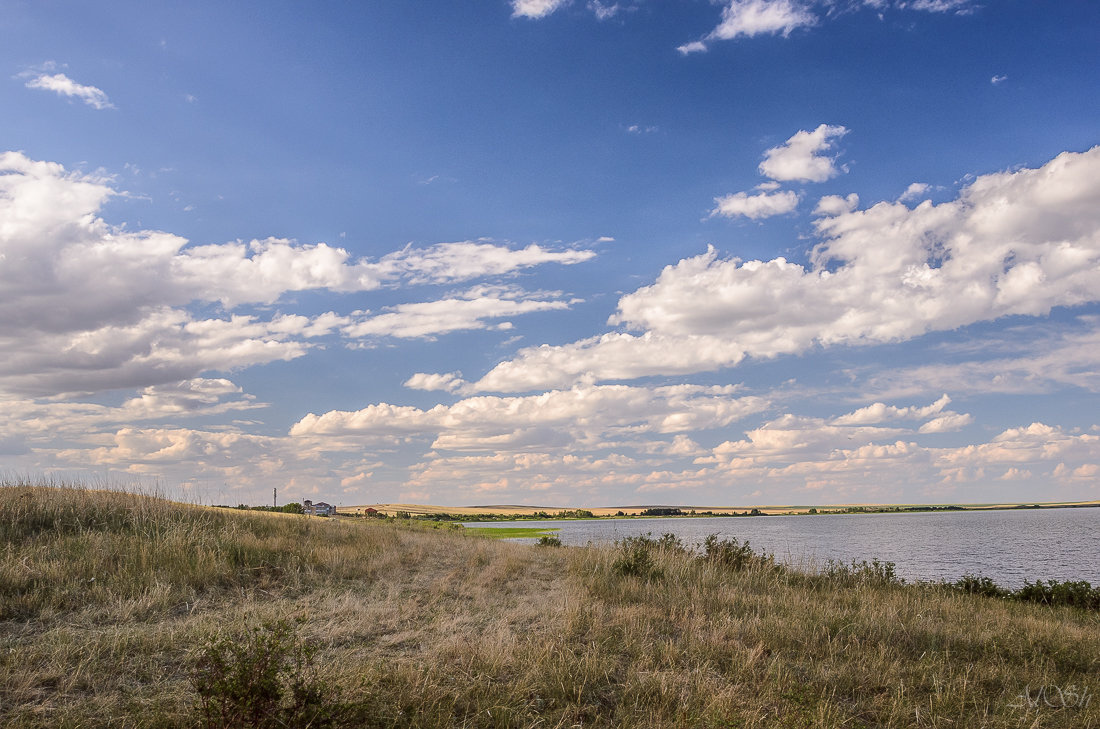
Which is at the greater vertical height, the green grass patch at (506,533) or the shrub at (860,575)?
the shrub at (860,575)

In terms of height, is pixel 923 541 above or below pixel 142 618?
below

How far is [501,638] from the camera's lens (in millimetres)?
8633

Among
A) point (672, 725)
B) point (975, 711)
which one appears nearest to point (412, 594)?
point (672, 725)

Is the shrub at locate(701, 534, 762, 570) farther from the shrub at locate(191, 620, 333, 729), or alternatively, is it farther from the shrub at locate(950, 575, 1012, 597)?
the shrub at locate(191, 620, 333, 729)

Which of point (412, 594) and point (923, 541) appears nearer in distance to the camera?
point (412, 594)

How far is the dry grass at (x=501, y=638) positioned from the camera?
6828 mm

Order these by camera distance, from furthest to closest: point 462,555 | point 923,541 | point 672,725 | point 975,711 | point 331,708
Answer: point 923,541, point 462,555, point 975,711, point 672,725, point 331,708

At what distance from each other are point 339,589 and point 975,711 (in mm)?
10423

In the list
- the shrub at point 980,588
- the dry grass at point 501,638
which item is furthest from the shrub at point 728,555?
the shrub at point 980,588

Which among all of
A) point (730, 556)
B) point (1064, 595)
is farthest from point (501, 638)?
point (1064, 595)

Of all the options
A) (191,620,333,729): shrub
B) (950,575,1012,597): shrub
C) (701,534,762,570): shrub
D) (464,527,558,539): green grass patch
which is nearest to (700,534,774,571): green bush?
(701,534,762,570): shrub

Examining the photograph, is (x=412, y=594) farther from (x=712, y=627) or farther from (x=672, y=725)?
(x=672, y=725)

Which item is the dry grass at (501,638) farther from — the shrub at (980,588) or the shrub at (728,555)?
the shrub at (980,588)

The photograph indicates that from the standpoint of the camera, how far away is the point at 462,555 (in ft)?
57.4
